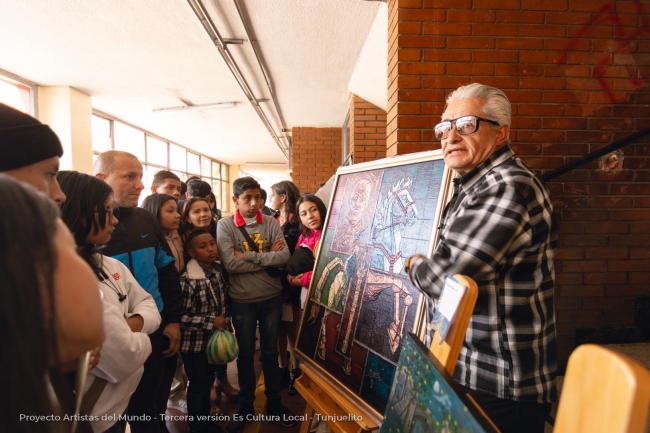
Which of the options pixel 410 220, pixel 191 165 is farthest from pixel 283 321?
pixel 191 165

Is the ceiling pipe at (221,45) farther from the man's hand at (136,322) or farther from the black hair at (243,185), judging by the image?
the man's hand at (136,322)

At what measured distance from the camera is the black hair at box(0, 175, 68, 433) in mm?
436

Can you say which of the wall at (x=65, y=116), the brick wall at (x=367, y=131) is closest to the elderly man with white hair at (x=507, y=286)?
the brick wall at (x=367, y=131)

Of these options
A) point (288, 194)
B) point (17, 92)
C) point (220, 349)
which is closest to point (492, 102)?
point (220, 349)

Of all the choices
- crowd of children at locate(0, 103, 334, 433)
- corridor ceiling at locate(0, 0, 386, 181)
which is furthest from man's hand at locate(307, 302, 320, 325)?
corridor ceiling at locate(0, 0, 386, 181)

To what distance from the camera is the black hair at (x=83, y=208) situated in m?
1.19

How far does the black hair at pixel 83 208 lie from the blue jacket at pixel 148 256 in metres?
0.36

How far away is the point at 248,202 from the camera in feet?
7.58

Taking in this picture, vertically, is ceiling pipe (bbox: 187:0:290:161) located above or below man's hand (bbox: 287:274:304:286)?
above

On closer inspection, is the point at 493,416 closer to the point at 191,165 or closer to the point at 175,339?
the point at 175,339

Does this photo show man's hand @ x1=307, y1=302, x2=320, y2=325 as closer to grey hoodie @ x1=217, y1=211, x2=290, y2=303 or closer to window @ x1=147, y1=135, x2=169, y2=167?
grey hoodie @ x1=217, y1=211, x2=290, y2=303

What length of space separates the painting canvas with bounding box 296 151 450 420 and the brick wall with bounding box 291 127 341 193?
4491 mm

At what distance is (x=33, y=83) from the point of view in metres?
4.45

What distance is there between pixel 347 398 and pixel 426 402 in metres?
0.91
